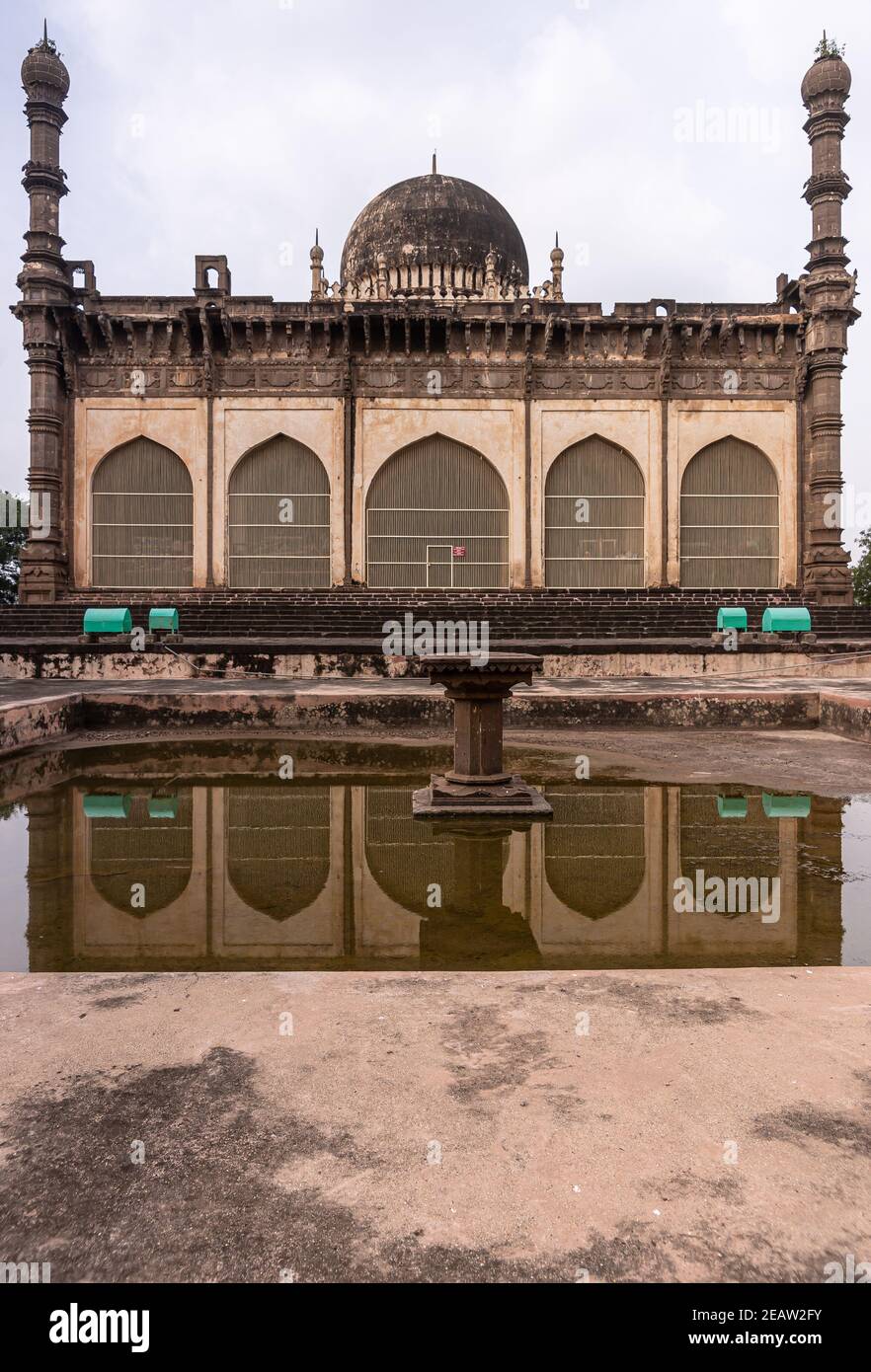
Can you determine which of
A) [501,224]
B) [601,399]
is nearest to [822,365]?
[601,399]

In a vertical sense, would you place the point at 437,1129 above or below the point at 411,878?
above

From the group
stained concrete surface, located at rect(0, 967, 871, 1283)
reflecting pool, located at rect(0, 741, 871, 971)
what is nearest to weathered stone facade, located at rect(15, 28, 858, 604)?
reflecting pool, located at rect(0, 741, 871, 971)

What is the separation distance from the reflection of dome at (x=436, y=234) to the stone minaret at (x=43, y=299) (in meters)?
6.71

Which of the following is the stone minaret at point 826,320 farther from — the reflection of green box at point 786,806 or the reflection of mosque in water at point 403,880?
the reflection of mosque in water at point 403,880

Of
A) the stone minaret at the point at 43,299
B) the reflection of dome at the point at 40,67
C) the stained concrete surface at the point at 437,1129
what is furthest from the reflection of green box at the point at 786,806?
the reflection of dome at the point at 40,67

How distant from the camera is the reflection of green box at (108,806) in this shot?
517 centimetres

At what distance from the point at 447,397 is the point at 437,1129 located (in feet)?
63.2

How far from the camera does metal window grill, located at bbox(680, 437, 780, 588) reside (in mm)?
19594

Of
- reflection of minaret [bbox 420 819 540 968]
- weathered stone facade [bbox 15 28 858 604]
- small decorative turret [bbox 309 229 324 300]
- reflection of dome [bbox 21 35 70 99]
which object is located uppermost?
reflection of dome [bbox 21 35 70 99]

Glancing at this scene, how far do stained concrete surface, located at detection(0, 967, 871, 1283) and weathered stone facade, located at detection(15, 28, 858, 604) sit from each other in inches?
689

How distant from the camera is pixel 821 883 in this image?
12.3 ft

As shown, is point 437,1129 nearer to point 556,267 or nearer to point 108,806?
point 108,806

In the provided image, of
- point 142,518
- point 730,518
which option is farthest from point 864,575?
point 142,518

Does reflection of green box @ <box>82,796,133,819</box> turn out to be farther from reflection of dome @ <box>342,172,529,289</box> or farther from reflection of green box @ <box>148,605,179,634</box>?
reflection of dome @ <box>342,172,529,289</box>
